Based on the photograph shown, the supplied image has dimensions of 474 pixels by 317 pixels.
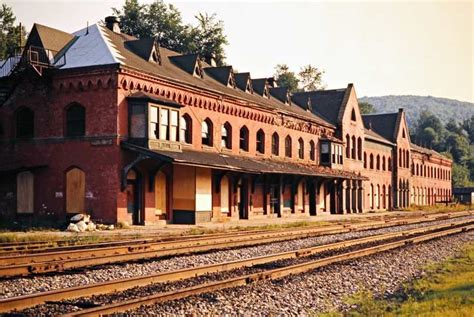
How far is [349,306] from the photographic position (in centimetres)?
982

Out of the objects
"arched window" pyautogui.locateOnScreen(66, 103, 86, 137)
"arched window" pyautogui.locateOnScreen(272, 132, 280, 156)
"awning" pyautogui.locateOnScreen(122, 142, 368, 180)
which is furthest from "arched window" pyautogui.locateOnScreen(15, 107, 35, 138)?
"arched window" pyautogui.locateOnScreen(272, 132, 280, 156)

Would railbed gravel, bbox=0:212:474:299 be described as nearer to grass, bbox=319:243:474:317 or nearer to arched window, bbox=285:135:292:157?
grass, bbox=319:243:474:317

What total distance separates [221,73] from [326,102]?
17.8 meters

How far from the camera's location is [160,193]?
99.1 feet

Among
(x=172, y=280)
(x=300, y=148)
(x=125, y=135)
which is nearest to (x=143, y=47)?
(x=125, y=135)

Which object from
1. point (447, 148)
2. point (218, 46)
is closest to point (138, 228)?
point (218, 46)

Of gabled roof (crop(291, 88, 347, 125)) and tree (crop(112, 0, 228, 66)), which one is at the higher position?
tree (crop(112, 0, 228, 66))

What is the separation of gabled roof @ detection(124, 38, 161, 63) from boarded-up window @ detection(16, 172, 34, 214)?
8.18 metres

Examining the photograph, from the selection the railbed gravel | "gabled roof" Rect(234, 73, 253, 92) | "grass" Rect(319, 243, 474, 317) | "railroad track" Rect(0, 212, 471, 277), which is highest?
"gabled roof" Rect(234, 73, 253, 92)

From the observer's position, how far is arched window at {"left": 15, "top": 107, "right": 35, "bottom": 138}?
30469mm

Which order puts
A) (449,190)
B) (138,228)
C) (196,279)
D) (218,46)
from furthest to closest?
1. (449,190)
2. (218,46)
3. (138,228)
4. (196,279)

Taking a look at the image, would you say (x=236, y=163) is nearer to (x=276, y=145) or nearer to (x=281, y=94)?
(x=276, y=145)

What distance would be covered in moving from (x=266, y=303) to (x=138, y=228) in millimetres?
17369

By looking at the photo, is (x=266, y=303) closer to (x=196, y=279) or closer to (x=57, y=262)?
(x=196, y=279)
